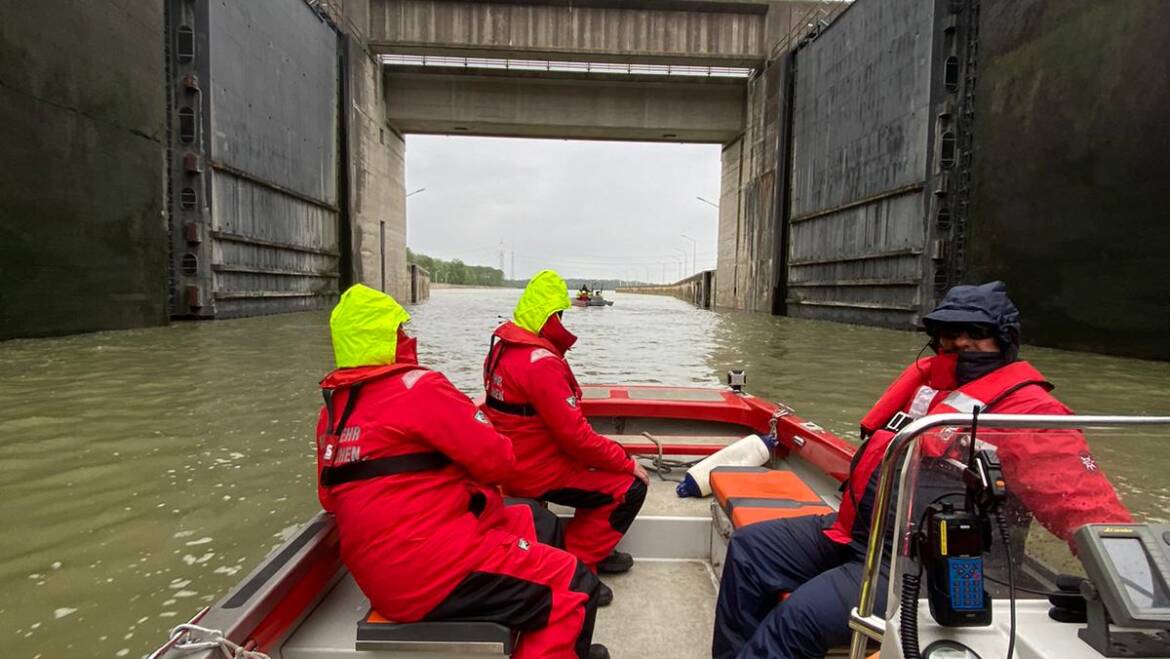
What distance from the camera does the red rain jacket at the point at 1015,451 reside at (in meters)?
1.39

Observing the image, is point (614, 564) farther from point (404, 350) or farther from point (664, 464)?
point (404, 350)

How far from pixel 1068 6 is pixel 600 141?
19.6 metres

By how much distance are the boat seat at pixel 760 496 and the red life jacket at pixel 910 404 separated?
45 centimetres

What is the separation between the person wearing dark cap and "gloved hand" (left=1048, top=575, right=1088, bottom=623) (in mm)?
87

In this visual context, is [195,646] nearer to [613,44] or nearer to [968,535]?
[968,535]

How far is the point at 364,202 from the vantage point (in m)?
24.2

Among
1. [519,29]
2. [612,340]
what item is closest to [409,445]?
[612,340]

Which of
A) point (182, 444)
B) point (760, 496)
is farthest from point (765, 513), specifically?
point (182, 444)

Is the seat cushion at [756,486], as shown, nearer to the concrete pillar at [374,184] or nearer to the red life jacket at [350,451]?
the red life jacket at [350,451]

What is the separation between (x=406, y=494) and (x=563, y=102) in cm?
2624

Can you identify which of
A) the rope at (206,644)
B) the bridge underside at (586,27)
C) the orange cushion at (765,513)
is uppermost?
the bridge underside at (586,27)

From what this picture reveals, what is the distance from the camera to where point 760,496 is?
2.96 meters

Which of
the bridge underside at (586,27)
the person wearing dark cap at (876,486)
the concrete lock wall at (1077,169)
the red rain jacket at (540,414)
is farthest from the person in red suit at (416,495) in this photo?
the bridge underside at (586,27)

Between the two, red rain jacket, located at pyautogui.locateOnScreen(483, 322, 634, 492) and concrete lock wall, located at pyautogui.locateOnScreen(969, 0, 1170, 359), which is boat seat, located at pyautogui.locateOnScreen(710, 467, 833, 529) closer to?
red rain jacket, located at pyautogui.locateOnScreen(483, 322, 634, 492)
